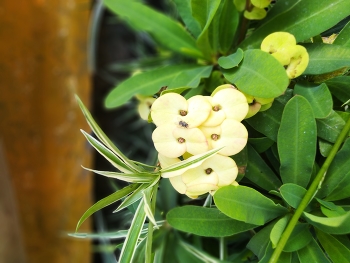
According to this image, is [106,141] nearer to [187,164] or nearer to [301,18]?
[187,164]

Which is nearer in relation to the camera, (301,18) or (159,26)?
(301,18)

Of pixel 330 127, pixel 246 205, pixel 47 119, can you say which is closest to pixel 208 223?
pixel 246 205

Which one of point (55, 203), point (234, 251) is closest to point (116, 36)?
point (55, 203)

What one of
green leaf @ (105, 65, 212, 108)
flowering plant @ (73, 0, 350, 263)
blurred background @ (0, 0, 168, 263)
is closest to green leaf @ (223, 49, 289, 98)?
flowering plant @ (73, 0, 350, 263)

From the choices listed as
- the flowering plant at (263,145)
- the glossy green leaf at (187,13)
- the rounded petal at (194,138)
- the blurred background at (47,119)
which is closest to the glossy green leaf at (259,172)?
the flowering plant at (263,145)

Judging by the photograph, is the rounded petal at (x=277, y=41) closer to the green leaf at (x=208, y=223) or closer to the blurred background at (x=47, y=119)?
the green leaf at (x=208, y=223)

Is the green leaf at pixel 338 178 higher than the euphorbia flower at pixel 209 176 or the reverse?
the reverse

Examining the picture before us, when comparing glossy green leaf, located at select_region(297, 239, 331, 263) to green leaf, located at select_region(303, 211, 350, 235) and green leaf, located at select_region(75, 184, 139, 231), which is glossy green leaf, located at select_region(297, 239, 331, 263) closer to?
green leaf, located at select_region(303, 211, 350, 235)
